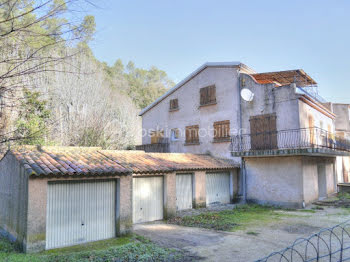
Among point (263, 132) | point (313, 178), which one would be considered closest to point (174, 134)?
point (263, 132)

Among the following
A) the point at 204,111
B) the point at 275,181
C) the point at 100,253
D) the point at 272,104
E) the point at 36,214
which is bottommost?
the point at 100,253

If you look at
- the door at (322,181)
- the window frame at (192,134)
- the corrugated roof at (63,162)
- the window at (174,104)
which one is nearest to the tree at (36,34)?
the corrugated roof at (63,162)

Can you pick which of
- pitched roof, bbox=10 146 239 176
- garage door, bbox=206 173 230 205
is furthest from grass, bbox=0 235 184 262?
garage door, bbox=206 173 230 205

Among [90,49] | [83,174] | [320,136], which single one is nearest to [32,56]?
[90,49]

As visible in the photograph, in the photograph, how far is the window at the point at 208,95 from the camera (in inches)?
736

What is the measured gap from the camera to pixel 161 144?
71.4ft

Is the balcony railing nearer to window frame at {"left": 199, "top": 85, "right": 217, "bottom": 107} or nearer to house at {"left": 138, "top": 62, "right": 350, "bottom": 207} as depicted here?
house at {"left": 138, "top": 62, "right": 350, "bottom": 207}

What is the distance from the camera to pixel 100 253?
24.1 feet

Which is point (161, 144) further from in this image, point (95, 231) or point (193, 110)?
point (95, 231)

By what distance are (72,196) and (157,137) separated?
13.7 metres

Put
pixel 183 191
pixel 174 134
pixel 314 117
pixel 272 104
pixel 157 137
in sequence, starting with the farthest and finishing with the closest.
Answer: pixel 157 137 < pixel 174 134 < pixel 314 117 < pixel 272 104 < pixel 183 191

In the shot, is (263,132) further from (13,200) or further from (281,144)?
(13,200)

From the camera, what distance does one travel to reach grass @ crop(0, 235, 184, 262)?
691 centimetres

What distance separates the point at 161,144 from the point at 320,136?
11696mm
